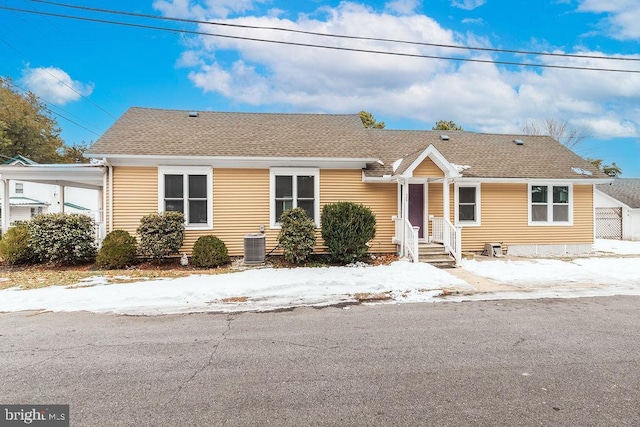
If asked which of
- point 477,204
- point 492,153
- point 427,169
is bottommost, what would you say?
point 477,204

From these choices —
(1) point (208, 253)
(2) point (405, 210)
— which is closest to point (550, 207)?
(2) point (405, 210)

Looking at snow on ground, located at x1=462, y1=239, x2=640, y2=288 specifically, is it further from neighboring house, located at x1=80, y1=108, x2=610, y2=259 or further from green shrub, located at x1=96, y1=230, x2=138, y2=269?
green shrub, located at x1=96, y1=230, x2=138, y2=269

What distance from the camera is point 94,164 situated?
11.9 metres

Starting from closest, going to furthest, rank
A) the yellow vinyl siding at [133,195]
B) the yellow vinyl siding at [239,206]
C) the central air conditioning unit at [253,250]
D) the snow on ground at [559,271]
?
the snow on ground at [559,271] → the central air conditioning unit at [253,250] → the yellow vinyl siding at [133,195] → the yellow vinyl siding at [239,206]

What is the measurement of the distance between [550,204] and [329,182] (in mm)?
8970

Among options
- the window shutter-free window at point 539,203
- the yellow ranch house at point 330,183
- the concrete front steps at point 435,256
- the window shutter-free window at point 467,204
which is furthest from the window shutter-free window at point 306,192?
the window shutter-free window at point 539,203

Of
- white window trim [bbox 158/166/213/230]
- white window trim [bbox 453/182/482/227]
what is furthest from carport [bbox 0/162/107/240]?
white window trim [bbox 453/182/482/227]

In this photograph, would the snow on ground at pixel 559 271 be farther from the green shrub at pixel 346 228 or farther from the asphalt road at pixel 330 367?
the green shrub at pixel 346 228

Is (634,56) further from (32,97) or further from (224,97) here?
(32,97)

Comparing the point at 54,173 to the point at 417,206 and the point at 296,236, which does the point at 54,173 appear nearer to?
the point at 296,236

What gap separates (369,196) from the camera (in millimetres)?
12172

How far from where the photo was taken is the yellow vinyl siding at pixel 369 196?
39.2 feet

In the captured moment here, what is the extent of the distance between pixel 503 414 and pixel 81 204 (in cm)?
3674

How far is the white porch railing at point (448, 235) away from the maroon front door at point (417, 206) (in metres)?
0.47
